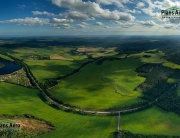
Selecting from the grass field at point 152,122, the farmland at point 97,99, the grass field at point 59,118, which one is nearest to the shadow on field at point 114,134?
the farmland at point 97,99

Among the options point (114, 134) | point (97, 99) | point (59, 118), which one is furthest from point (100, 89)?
point (114, 134)

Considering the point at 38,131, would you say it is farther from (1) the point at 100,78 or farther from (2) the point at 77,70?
(2) the point at 77,70

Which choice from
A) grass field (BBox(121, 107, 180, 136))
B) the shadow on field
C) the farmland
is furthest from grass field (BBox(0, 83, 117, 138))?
grass field (BBox(121, 107, 180, 136))

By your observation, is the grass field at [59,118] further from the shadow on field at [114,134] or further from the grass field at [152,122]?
the grass field at [152,122]

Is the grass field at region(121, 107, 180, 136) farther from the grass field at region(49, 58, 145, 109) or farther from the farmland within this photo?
the grass field at region(49, 58, 145, 109)

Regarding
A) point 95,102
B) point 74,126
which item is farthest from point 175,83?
point 74,126

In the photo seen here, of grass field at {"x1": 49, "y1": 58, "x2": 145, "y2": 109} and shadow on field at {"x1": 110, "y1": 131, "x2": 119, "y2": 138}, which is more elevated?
grass field at {"x1": 49, "y1": 58, "x2": 145, "y2": 109}
